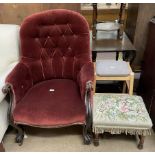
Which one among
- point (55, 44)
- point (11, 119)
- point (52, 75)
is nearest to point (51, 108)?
point (11, 119)

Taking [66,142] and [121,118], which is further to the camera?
[66,142]

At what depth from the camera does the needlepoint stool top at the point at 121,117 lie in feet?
4.36

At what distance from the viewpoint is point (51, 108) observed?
1372 millimetres

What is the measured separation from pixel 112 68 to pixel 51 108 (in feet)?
2.18

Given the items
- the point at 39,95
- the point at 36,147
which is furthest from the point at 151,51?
the point at 36,147

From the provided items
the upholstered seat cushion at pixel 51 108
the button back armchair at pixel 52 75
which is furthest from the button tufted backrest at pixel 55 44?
the upholstered seat cushion at pixel 51 108

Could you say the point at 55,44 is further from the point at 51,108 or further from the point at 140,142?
the point at 140,142

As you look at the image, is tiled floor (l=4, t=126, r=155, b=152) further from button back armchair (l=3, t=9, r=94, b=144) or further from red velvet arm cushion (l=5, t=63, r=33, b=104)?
red velvet arm cushion (l=5, t=63, r=33, b=104)

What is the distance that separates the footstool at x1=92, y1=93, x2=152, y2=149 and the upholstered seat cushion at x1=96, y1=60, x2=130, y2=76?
0.77 ft

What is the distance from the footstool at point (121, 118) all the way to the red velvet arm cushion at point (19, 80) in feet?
2.04

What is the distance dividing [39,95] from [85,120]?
457mm

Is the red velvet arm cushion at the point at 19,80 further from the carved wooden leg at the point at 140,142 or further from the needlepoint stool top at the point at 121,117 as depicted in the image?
the carved wooden leg at the point at 140,142

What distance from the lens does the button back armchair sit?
1345mm

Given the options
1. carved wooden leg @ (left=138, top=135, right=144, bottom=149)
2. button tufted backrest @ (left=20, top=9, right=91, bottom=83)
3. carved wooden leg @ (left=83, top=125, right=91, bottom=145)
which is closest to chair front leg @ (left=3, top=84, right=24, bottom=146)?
button tufted backrest @ (left=20, top=9, right=91, bottom=83)
